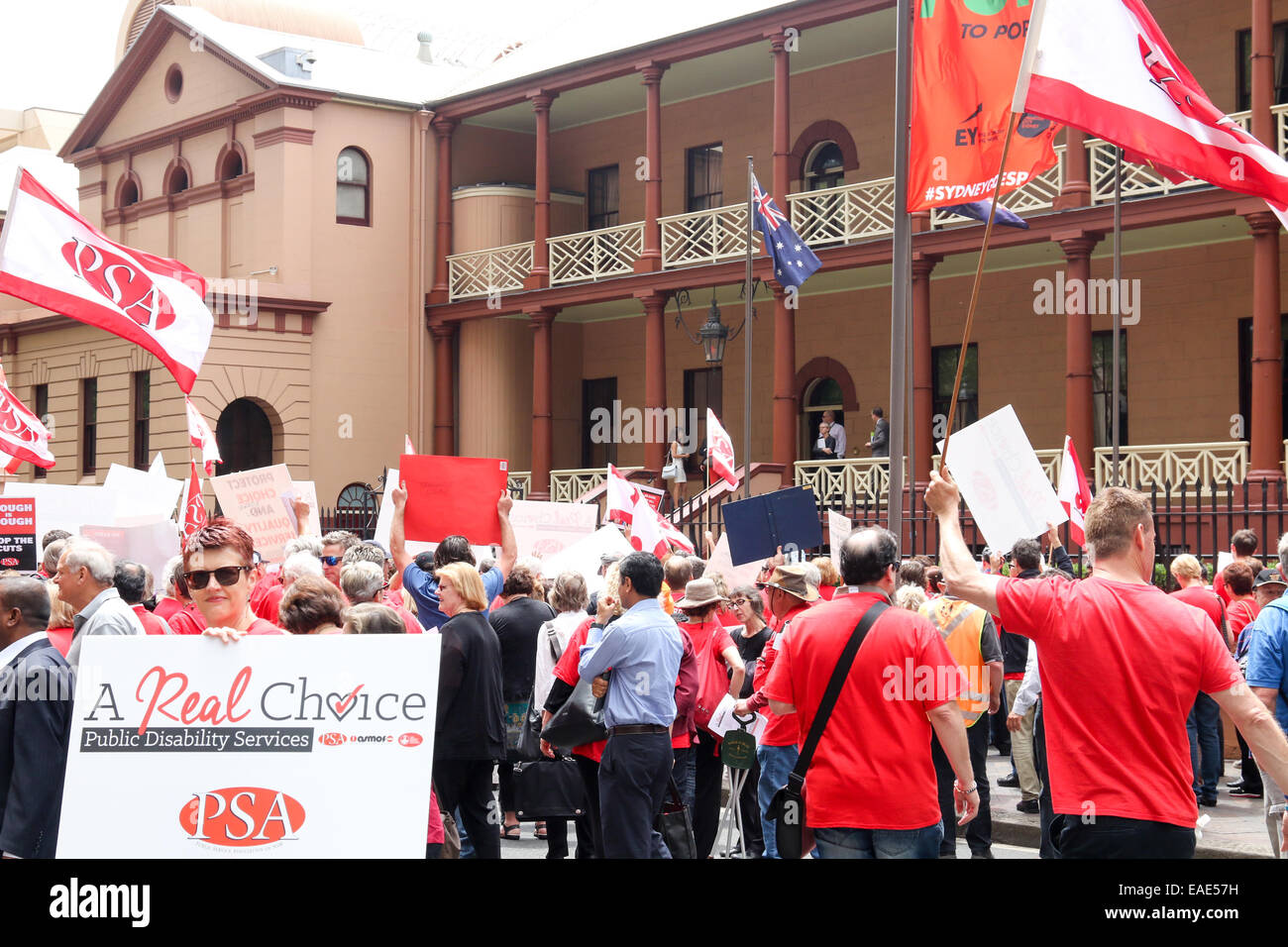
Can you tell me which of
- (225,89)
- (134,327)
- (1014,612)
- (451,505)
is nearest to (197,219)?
(225,89)

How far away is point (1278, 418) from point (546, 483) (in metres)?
13.1

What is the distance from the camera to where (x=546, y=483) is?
2794cm

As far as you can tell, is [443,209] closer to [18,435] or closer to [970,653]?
[18,435]

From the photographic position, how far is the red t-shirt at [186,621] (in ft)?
24.4

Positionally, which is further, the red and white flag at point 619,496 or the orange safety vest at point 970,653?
the red and white flag at point 619,496

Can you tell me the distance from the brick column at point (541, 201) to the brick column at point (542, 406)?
24.6 inches

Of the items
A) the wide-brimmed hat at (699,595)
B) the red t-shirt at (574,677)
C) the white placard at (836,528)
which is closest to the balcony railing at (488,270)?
the white placard at (836,528)

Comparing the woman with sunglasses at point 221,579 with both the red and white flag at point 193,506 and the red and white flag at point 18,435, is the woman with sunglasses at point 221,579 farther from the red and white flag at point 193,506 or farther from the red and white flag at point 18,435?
the red and white flag at point 18,435

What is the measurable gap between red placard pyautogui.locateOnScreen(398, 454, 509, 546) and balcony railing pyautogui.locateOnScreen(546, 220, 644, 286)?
54.7ft

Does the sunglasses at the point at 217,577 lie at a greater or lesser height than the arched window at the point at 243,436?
lesser

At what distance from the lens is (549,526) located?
45.0ft

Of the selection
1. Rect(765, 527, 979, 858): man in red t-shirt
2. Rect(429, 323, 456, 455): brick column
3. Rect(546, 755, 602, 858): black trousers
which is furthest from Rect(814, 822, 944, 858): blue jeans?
Rect(429, 323, 456, 455): brick column
